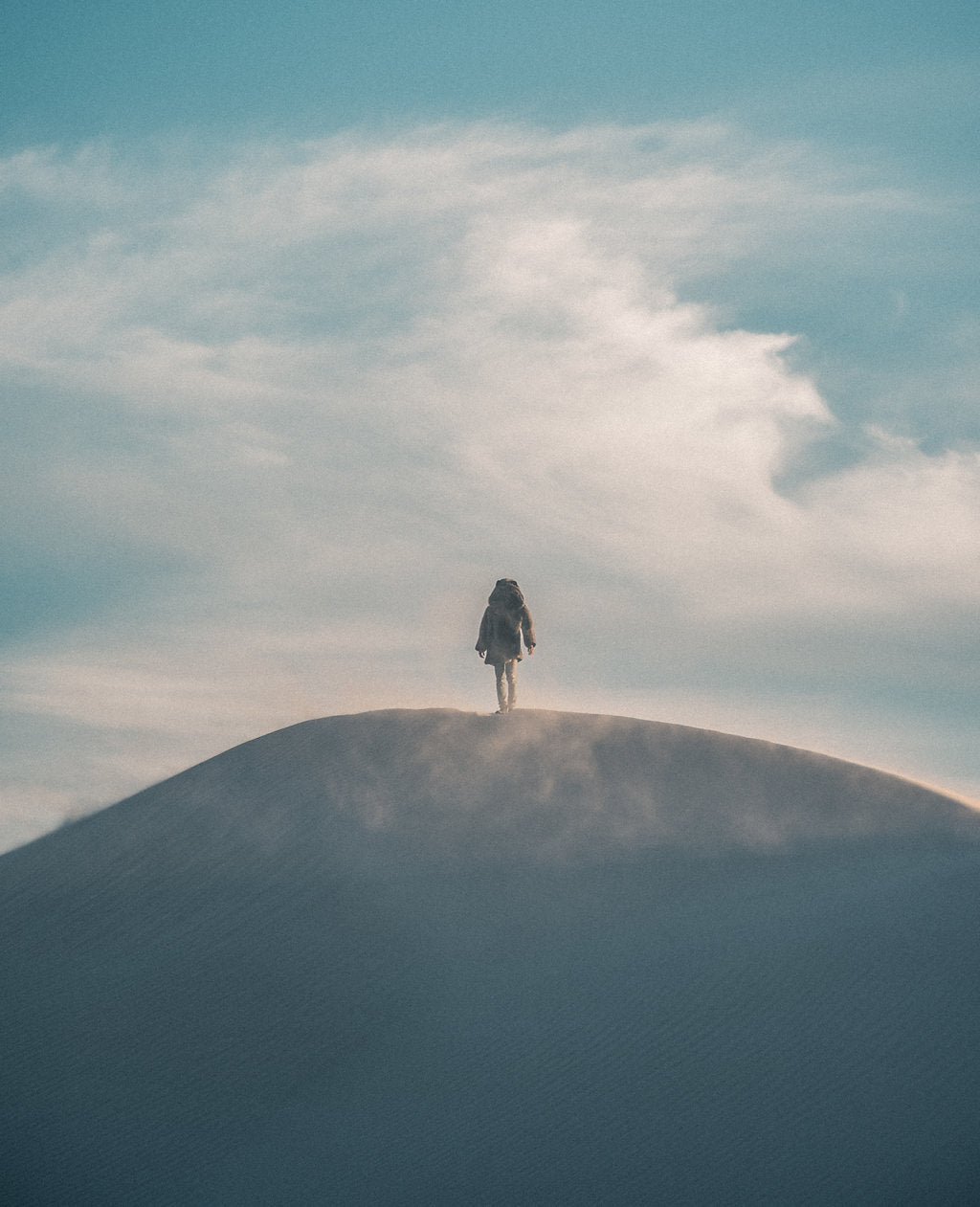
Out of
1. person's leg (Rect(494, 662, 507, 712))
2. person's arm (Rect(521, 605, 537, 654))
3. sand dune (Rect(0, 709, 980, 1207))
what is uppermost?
person's arm (Rect(521, 605, 537, 654))

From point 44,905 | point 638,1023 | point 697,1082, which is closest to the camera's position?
point 697,1082

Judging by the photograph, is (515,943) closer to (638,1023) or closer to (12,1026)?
(638,1023)

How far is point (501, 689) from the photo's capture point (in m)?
16.7

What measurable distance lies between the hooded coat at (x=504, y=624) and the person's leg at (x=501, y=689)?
30 cm

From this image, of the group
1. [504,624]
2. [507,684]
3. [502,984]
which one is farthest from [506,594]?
[502,984]

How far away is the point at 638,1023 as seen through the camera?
10.6 m

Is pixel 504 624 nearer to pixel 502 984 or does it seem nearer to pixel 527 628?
pixel 527 628

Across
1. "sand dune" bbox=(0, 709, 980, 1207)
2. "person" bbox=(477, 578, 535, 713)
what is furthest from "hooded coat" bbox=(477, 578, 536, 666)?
"sand dune" bbox=(0, 709, 980, 1207)

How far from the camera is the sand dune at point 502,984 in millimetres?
9352

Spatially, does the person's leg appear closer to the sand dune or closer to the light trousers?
the light trousers

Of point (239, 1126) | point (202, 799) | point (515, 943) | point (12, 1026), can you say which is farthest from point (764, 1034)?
point (202, 799)

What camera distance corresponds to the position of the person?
626 inches

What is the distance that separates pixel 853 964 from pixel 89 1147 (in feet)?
24.8

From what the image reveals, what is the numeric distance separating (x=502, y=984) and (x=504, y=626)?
5.77m
